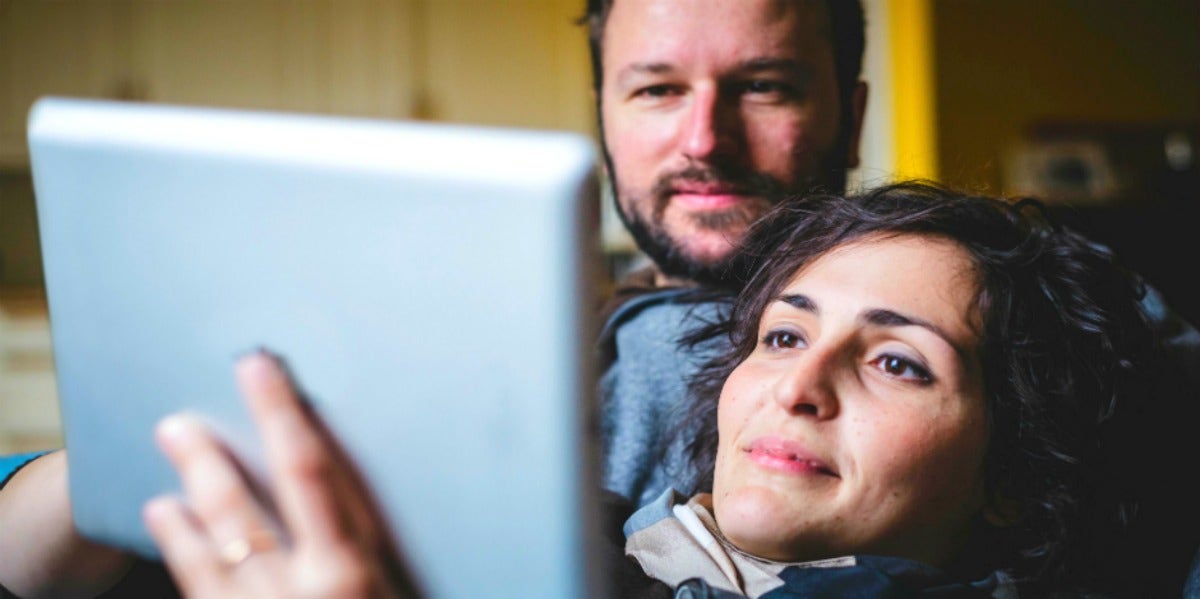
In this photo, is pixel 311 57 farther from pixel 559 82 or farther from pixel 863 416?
pixel 863 416

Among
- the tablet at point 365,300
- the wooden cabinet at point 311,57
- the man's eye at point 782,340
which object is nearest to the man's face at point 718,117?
the man's eye at point 782,340

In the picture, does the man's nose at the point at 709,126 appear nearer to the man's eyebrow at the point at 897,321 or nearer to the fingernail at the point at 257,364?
the man's eyebrow at the point at 897,321

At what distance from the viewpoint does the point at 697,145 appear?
112 cm

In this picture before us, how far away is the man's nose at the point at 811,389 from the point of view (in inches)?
28.9

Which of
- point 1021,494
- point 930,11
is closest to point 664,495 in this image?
point 1021,494

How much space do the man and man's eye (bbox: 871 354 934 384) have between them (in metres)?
0.29

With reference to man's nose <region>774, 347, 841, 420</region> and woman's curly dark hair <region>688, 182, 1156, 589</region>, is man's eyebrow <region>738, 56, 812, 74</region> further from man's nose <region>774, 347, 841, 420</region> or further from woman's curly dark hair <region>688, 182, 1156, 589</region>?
man's nose <region>774, 347, 841, 420</region>

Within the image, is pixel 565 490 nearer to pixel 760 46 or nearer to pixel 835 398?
pixel 835 398

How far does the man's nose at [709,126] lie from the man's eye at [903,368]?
1.37ft

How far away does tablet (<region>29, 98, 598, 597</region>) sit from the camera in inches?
17.9

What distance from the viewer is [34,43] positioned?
3.52 metres

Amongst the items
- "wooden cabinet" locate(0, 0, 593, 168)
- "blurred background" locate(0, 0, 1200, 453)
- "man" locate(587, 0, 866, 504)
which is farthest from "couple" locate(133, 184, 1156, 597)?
"wooden cabinet" locate(0, 0, 593, 168)

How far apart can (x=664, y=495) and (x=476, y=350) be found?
0.42 meters

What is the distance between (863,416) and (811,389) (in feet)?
0.15
